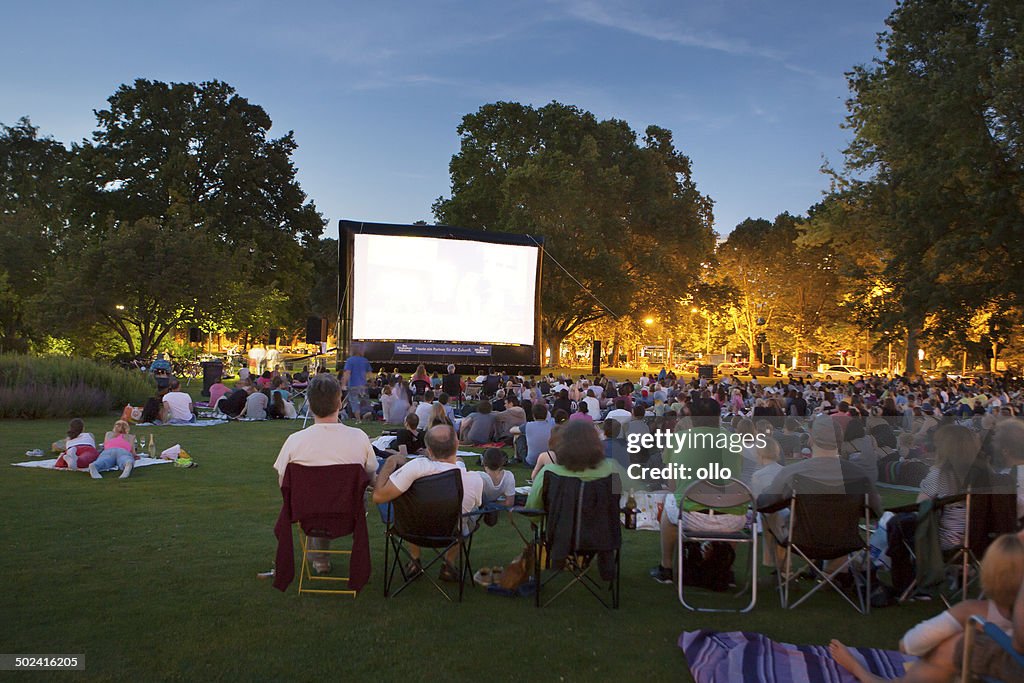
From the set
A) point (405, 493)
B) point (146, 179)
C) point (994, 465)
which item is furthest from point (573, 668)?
point (146, 179)

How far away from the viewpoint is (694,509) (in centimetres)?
458

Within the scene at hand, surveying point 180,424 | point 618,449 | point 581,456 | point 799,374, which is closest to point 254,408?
point 180,424

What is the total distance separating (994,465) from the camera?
4.55m

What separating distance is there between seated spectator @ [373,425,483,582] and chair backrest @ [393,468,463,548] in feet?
0.17

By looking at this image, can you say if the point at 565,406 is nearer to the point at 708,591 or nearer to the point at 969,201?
the point at 708,591

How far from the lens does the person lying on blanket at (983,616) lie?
2.44 metres

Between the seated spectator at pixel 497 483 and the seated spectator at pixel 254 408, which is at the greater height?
the seated spectator at pixel 497 483

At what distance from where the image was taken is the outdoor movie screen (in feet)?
59.1

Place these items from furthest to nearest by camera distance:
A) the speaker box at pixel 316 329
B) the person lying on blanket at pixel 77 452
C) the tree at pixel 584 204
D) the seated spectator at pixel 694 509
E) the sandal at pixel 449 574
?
the tree at pixel 584 204 < the speaker box at pixel 316 329 < the person lying on blanket at pixel 77 452 < the sandal at pixel 449 574 < the seated spectator at pixel 694 509

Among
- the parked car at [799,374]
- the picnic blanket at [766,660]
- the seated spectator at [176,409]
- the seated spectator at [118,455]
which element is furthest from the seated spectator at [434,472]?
the parked car at [799,374]

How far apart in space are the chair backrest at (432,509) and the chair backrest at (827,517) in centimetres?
189

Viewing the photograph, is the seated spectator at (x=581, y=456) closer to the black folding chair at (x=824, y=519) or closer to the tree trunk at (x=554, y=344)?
the black folding chair at (x=824, y=519)

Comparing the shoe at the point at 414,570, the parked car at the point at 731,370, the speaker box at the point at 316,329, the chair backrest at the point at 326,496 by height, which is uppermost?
the speaker box at the point at 316,329

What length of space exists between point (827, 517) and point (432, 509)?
219 centimetres
